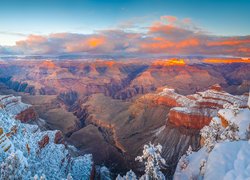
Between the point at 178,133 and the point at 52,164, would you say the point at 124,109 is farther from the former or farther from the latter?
the point at 52,164

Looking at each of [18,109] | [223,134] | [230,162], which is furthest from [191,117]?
[18,109]

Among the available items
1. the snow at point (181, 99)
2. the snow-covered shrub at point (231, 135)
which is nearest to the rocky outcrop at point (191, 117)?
the snow at point (181, 99)

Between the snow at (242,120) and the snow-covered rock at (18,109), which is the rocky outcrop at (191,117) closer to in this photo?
the snow at (242,120)

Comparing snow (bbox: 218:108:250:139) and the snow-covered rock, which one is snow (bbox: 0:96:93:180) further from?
the snow-covered rock

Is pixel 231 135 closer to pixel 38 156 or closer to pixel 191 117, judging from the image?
pixel 38 156

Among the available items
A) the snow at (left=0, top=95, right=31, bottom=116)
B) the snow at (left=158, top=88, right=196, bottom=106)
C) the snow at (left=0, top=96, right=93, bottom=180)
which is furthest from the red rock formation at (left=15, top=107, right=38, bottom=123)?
the snow at (left=158, top=88, right=196, bottom=106)

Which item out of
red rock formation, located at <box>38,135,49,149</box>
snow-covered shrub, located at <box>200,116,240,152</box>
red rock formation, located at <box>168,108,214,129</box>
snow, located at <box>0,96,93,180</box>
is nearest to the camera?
snow, located at <box>0,96,93,180</box>

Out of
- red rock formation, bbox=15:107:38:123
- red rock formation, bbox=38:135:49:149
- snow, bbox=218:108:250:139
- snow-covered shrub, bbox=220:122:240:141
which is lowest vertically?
red rock formation, bbox=15:107:38:123

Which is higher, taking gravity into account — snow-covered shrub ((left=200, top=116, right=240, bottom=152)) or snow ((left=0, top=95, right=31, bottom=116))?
snow-covered shrub ((left=200, top=116, right=240, bottom=152))

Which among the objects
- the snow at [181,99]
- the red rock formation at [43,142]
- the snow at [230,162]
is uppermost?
the snow at [230,162]
